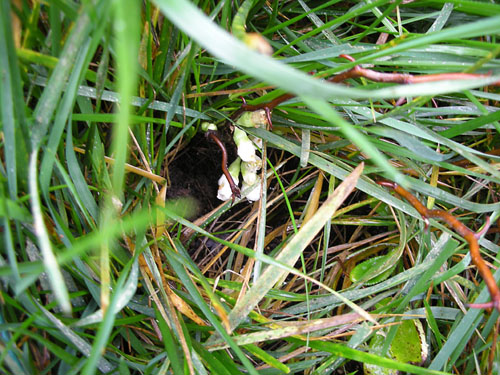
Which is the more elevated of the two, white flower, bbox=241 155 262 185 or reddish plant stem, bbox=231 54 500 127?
reddish plant stem, bbox=231 54 500 127

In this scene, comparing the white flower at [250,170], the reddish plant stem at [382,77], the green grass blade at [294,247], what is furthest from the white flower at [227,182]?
the green grass blade at [294,247]

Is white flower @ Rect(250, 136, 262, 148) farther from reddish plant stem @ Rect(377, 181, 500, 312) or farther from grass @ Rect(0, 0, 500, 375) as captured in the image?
reddish plant stem @ Rect(377, 181, 500, 312)

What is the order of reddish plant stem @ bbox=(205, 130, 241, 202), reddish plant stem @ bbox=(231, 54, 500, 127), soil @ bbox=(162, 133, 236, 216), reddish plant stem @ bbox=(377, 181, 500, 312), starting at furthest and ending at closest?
soil @ bbox=(162, 133, 236, 216)
reddish plant stem @ bbox=(205, 130, 241, 202)
reddish plant stem @ bbox=(377, 181, 500, 312)
reddish plant stem @ bbox=(231, 54, 500, 127)

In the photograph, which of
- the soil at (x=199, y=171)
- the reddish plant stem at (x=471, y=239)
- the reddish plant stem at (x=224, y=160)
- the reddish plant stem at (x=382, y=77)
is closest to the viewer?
the reddish plant stem at (x=382, y=77)

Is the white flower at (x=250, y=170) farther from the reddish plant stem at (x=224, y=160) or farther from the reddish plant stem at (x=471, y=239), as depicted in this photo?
A: the reddish plant stem at (x=471, y=239)

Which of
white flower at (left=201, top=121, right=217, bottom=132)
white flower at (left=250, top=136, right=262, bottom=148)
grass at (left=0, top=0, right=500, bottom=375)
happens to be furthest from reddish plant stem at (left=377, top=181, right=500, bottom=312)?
white flower at (left=201, top=121, right=217, bottom=132)

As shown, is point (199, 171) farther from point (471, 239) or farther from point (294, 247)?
point (471, 239)

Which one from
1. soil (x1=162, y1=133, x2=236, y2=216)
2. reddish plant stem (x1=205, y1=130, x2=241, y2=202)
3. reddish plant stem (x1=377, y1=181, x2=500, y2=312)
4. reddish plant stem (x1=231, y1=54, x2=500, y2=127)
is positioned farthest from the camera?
soil (x1=162, y1=133, x2=236, y2=216)
